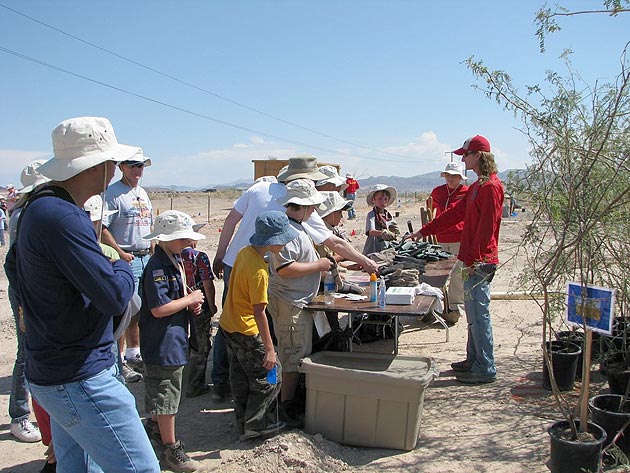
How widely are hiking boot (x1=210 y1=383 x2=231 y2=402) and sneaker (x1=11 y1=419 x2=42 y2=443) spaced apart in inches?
55.3

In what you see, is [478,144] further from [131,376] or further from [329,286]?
[131,376]

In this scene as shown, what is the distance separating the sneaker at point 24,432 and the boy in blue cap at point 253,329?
4.78ft

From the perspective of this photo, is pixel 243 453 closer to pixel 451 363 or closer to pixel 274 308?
pixel 274 308

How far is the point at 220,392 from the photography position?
16.7 ft

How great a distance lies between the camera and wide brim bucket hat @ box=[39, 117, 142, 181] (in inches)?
89.0

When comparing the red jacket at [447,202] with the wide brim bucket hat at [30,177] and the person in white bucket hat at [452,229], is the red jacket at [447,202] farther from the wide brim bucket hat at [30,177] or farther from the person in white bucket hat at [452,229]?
the wide brim bucket hat at [30,177]

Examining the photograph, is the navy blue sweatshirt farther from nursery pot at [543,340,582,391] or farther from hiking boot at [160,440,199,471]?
nursery pot at [543,340,582,391]

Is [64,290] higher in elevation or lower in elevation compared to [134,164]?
lower

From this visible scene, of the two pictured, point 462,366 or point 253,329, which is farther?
point 462,366

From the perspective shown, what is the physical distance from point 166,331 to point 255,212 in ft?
4.76

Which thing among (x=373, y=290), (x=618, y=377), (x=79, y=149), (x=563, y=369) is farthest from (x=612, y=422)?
(x=79, y=149)

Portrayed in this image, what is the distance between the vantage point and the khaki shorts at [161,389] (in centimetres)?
367

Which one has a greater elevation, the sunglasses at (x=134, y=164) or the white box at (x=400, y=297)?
the sunglasses at (x=134, y=164)

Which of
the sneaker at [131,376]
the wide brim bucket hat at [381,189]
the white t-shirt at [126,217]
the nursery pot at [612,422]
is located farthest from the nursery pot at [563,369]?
the white t-shirt at [126,217]
